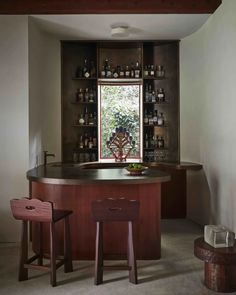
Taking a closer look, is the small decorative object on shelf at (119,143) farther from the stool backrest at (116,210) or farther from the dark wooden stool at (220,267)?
the dark wooden stool at (220,267)

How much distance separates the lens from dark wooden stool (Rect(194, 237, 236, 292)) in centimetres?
292

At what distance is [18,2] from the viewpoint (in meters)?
4.23

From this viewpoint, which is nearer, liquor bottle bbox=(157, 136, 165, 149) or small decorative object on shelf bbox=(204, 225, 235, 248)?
small decorative object on shelf bbox=(204, 225, 235, 248)

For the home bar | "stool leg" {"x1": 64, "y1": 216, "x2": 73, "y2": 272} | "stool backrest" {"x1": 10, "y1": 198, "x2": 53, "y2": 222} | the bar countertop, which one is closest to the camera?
"stool backrest" {"x1": 10, "y1": 198, "x2": 53, "y2": 222}

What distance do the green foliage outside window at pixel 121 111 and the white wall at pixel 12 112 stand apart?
176cm

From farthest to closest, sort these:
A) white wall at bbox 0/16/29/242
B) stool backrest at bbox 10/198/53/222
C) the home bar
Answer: white wall at bbox 0/16/29/242
the home bar
stool backrest at bbox 10/198/53/222

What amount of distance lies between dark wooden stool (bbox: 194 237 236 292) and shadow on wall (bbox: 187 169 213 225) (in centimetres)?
149

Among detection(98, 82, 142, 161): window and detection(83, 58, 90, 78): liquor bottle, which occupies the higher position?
detection(83, 58, 90, 78): liquor bottle

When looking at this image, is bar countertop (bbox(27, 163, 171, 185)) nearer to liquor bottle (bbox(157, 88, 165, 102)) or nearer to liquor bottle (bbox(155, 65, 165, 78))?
liquor bottle (bbox(157, 88, 165, 102))

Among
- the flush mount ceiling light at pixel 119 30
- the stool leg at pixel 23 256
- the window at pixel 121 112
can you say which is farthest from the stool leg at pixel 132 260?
the window at pixel 121 112

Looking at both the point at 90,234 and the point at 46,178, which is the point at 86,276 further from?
the point at 46,178

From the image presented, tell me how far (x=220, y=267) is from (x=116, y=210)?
94 centimetres

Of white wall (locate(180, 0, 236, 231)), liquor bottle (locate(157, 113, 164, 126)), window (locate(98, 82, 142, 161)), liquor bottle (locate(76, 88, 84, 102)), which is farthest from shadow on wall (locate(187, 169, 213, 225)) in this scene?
liquor bottle (locate(76, 88, 84, 102))

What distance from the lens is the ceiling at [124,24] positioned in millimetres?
4449
